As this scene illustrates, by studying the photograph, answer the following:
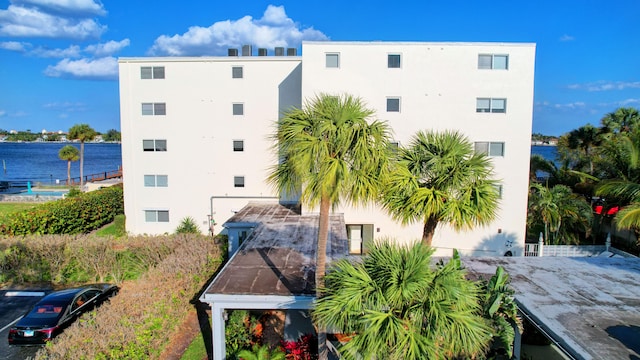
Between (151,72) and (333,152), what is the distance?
1815 centimetres

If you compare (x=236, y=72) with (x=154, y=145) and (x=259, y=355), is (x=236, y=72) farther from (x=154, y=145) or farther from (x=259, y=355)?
(x=259, y=355)

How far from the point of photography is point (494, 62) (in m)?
Result: 18.3

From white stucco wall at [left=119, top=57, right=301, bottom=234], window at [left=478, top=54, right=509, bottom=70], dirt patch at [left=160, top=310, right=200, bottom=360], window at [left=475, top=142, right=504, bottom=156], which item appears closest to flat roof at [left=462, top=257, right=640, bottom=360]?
window at [left=475, top=142, right=504, bottom=156]

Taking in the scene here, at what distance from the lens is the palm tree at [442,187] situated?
983 cm

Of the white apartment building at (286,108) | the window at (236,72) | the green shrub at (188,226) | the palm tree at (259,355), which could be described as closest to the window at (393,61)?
the white apartment building at (286,108)

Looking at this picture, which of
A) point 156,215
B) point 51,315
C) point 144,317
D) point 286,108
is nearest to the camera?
point 144,317

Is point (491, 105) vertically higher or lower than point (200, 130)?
higher

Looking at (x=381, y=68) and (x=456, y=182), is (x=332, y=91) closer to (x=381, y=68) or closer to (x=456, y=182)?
(x=381, y=68)

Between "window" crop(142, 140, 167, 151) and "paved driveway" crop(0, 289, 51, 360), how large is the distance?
9.44 meters

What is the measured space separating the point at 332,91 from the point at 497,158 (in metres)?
8.94

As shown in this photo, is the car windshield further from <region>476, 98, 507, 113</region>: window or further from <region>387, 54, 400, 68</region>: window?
<region>476, 98, 507, 113</region>: window

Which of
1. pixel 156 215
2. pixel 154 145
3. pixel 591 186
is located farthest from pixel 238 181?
pixel 591 186

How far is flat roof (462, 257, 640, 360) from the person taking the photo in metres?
6.74

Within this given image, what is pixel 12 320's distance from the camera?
42.1 ft
